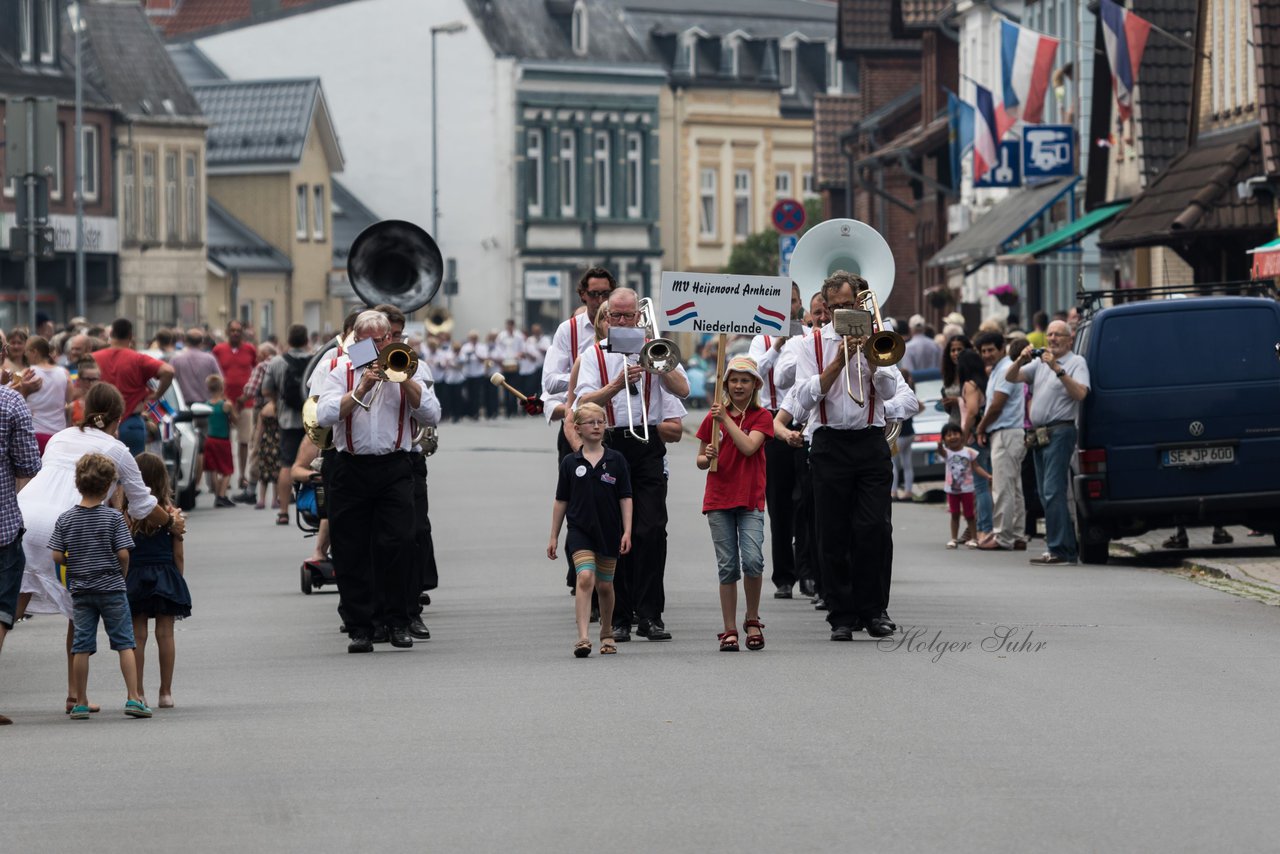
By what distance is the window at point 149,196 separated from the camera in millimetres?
66562

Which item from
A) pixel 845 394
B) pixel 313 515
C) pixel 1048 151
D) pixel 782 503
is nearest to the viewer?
pixel 845 394

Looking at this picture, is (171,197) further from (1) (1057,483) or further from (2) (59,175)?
(1) (1057,483)

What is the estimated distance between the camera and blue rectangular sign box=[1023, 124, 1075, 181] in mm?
39469

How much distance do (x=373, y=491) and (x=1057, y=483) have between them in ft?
23.1

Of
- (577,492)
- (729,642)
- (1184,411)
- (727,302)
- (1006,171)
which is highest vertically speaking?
(1006,171)

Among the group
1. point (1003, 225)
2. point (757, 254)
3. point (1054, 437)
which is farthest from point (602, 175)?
point (1054, 437)

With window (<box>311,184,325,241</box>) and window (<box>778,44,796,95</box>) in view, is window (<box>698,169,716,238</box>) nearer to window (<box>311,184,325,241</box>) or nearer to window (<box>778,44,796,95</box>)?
window (<box>778,44,796,95</box>)

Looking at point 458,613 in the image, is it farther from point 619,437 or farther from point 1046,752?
point 1046,752

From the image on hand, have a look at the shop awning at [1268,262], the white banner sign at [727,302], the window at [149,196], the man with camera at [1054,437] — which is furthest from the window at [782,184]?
the white banner sign at [727,302]

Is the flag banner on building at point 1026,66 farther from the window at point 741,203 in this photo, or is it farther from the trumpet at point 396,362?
the window at point 741,203

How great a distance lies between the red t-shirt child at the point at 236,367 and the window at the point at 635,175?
53360mm

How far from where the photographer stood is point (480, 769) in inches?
406

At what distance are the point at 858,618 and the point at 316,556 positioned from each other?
468 cm

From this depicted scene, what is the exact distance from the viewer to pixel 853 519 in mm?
14914
